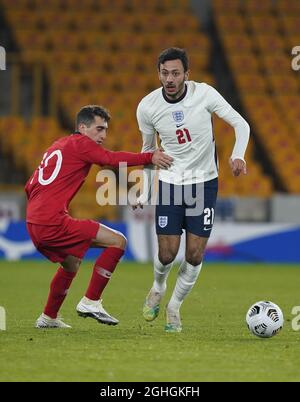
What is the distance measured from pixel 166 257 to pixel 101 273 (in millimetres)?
554

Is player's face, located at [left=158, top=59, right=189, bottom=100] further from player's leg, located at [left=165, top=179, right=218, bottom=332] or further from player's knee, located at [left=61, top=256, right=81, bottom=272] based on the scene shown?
player's knee, located at [left=61, top=256, right=81, bottom=272]

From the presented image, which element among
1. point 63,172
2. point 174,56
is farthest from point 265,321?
point 174,56

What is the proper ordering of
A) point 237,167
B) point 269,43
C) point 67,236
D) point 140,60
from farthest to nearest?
point 269,43
point 140,60
point 67,236
point 237,167

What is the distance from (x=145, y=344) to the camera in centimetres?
677

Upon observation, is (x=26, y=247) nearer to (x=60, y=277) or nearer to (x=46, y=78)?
(x=46, y=78)

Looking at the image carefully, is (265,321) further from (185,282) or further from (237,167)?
(237,167)

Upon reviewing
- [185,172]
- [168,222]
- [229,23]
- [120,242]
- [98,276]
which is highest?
[229,23]

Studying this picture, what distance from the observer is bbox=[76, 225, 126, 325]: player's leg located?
7535 mm

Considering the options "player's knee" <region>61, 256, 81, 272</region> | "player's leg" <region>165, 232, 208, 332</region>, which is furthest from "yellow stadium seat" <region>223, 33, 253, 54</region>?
"player's knee" <region>61, 256, 81, 272</region>

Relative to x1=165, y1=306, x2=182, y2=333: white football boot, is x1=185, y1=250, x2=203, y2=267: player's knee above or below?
above

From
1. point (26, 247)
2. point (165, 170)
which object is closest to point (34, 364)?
point (165, 170)

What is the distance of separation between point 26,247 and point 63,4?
24.9ft

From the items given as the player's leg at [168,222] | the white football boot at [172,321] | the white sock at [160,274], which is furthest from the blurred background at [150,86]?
the white football boot at [172,321]

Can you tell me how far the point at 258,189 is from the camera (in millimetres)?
19594
